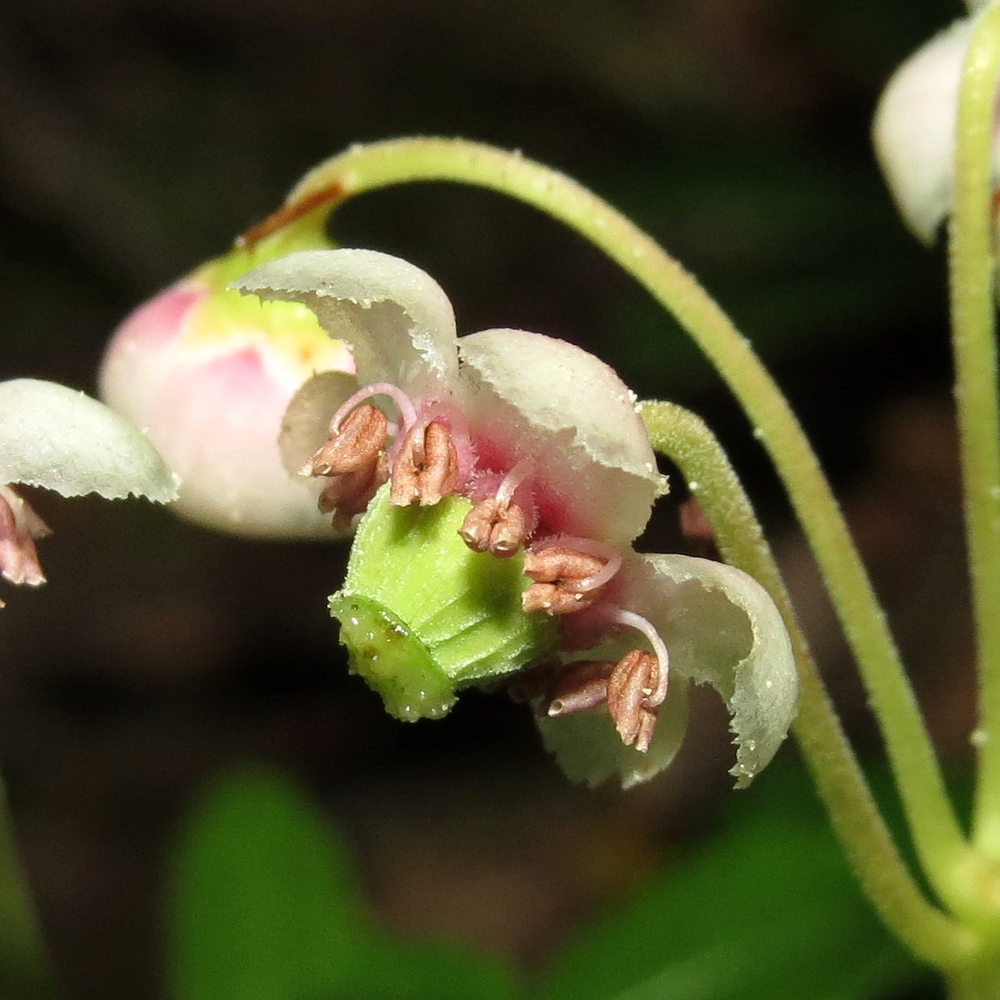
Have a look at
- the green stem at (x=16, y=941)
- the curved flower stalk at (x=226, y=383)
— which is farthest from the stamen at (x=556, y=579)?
the green stem at (x=16, y=941)

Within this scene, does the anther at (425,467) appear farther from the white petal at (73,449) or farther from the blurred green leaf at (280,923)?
the blurred green leaf at (280,923)

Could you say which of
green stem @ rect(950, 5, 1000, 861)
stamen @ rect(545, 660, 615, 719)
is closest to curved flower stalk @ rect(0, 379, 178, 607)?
stamen @ rect(545, 660, 615, 719)

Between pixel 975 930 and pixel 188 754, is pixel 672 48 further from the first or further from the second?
pixel 975 930

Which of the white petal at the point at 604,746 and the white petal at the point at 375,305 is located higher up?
the white petal at the point at 375,305

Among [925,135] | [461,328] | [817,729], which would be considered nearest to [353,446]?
[817,729]

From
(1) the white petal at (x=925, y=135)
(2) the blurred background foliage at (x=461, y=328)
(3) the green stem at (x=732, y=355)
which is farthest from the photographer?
(2) the blurred background foliage at (x=461, y=328)

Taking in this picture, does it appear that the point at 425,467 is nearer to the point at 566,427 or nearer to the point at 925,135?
the point at 566,427

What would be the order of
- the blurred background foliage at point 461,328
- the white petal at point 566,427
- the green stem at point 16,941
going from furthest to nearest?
the blurred background foliage at point 461,328, the green stem at point 16,941, the white petal at point 566,427
